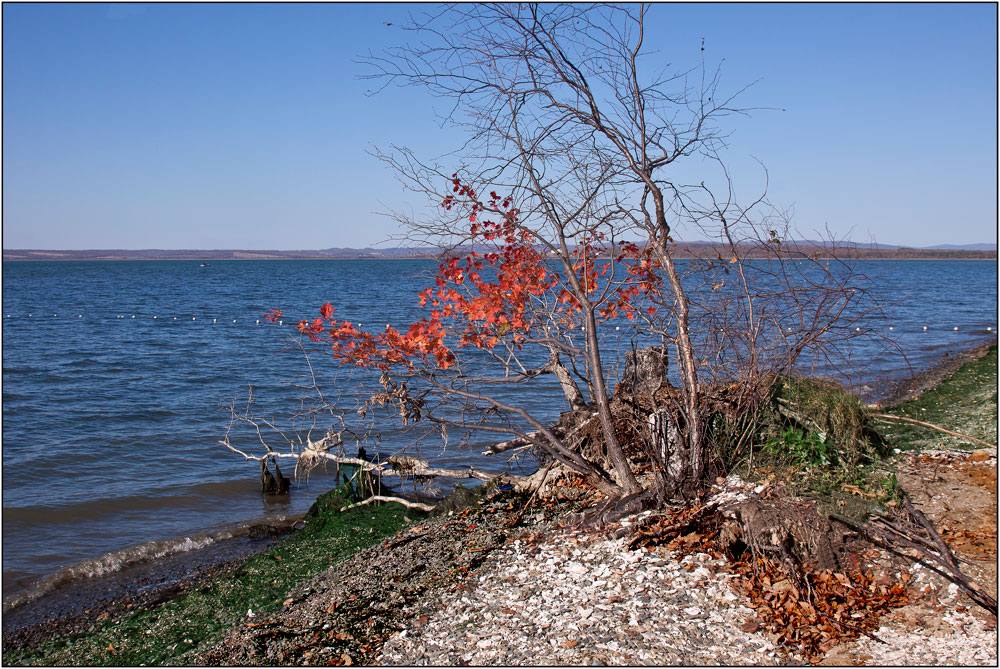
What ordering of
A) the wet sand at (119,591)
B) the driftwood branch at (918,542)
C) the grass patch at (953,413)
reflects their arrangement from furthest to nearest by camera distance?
the grass patch at (953,413), the wet sand at (119,591), the driftwood branch at (918,542)

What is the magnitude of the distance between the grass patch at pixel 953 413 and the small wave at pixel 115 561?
752 cm

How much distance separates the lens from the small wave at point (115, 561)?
711cm

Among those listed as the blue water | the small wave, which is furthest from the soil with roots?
the blue water

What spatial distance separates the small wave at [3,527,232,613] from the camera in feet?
23.3

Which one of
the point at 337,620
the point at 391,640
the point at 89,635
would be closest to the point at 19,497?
the point at 89,635

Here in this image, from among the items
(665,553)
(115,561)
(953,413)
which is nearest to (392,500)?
(115,561)

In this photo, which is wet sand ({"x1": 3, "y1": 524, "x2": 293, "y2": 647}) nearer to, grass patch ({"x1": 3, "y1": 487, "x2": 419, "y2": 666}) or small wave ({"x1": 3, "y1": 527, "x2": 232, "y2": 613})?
small wave ({"x1": 3, "y1": 527, "x2": 232, "y2": 613})

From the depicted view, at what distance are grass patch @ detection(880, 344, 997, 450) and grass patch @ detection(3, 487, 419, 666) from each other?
543cm

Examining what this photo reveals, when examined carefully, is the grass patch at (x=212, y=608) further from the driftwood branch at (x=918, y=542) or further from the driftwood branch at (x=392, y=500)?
the driftwood branch at (x=918, y=542)

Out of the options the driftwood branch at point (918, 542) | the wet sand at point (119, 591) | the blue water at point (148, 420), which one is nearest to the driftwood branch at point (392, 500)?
the blue water at point (148, 420)

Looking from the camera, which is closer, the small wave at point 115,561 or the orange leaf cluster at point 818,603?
the orange leaf cluster at point 818,603

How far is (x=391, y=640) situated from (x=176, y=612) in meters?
2.81

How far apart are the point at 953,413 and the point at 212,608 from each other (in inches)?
346

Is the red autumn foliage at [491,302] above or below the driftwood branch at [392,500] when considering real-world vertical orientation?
above
